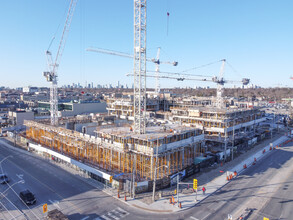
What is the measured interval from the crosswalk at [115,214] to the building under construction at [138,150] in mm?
6901

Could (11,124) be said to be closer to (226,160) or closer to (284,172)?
(226,160)

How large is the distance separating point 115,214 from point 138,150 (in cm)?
1223

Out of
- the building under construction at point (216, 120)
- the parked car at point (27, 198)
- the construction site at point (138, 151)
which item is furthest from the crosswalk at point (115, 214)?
the building under construction at point (216, 120)

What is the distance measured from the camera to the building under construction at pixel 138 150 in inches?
1432

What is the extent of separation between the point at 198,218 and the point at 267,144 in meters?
51.1

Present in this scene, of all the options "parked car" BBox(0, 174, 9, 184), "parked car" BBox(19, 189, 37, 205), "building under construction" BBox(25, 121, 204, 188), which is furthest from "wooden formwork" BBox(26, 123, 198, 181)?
"parked car" BBox(0, 174, 9, 184)

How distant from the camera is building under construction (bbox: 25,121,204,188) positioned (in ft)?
119

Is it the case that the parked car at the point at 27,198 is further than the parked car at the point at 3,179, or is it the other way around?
the parked car at the point at 3,179

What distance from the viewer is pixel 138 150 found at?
36906mm

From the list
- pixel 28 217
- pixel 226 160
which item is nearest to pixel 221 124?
pixel 226 160

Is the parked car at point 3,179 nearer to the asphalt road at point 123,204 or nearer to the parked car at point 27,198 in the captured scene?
the asphalt road at point 123,204

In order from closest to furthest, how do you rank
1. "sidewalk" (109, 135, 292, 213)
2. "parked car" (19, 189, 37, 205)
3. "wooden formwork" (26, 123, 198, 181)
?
1. "sidewalk" (109, 135, 292, 213)
2. "parked car" (19, 189, 37, 205)
3. "wooden formwork" (26, 123, 198, 181)

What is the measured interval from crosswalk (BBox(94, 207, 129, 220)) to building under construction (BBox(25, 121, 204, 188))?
22.6ft

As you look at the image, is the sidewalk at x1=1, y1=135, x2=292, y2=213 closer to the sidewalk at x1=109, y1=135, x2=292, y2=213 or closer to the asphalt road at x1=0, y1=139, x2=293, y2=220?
the sidewalk at x1=109, y1=135, x2=292, y2=213
